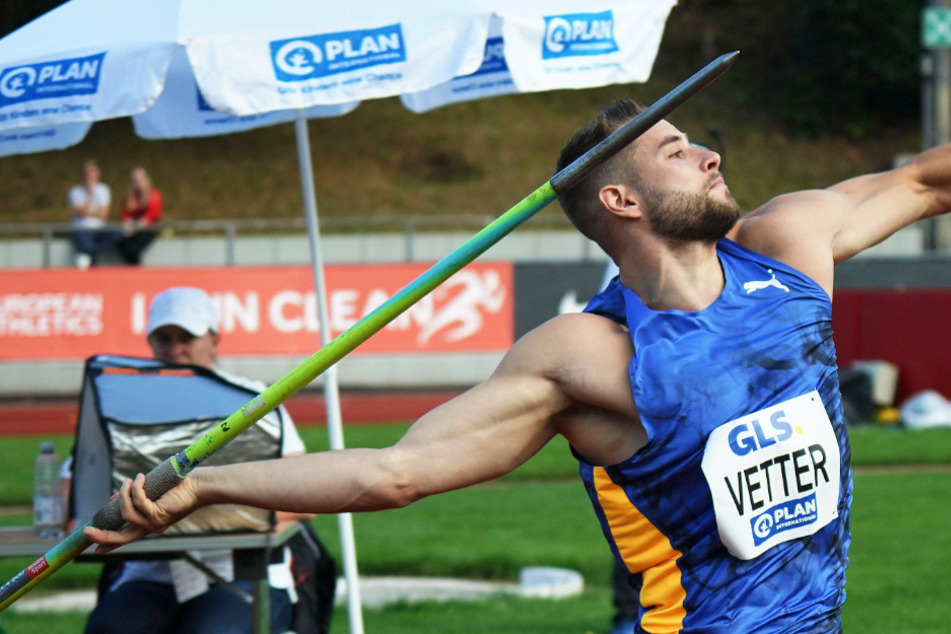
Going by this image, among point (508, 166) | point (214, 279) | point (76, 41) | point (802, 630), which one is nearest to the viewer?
point (802, 630)

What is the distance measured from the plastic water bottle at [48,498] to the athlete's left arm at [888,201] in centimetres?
303

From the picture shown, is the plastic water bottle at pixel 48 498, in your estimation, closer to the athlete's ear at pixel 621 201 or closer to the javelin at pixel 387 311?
the javelin at pixel 387 311

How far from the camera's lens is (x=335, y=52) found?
412cm

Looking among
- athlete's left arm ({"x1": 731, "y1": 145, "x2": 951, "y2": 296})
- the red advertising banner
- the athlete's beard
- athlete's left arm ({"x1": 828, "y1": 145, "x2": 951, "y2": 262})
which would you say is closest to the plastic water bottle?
the athlete's beard

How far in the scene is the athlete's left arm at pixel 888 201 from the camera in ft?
10.7

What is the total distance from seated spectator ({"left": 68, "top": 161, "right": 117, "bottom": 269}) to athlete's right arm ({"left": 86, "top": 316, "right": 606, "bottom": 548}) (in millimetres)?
13952

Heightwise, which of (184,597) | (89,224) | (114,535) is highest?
(89,224)

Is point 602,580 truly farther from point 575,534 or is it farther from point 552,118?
point 552,118

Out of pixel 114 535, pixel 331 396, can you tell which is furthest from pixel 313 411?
pixel 114 535

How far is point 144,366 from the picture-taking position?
184 inches

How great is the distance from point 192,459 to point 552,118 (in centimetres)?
2963

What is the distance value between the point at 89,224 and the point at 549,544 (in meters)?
11.6

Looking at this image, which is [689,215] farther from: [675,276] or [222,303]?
[222,303]

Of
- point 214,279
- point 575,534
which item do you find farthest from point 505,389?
point 214,279
